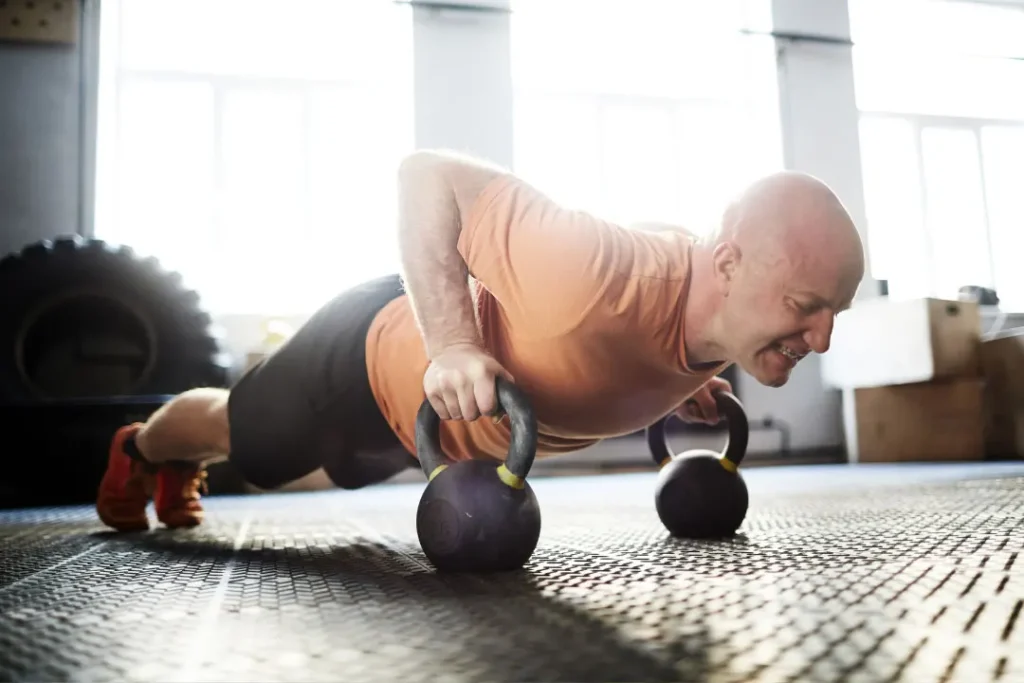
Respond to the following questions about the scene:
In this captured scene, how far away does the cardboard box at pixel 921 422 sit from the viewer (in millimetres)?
3562

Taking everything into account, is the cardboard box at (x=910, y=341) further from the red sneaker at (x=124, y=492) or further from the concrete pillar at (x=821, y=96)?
the red sneaker at (x=124, y=492)

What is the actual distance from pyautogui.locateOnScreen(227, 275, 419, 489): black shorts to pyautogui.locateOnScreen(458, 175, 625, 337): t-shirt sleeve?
37 centimetres

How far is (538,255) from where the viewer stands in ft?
2.87

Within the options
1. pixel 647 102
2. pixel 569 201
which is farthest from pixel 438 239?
pixel 647 102

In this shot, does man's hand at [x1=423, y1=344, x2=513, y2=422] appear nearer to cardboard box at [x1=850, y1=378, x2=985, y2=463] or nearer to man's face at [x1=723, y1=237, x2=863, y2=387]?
man's face at [x1=723, y1=237, x2=863, y2=387]

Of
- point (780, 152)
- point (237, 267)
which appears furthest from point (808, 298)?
point (780, 152)

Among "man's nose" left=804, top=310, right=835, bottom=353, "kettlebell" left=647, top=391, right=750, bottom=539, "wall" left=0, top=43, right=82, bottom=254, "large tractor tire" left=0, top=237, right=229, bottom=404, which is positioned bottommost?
"kettlebell" left=647, top=391, right=750, bottom=539

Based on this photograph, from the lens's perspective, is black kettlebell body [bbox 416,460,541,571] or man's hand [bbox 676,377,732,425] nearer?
black kettlebell body [bbox 416,460,541,571]

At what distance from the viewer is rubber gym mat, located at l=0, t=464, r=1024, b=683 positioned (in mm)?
482

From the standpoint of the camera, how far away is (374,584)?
799mm

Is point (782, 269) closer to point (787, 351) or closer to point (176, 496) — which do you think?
point (787, 351)

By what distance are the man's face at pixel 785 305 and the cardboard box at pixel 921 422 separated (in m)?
3.20

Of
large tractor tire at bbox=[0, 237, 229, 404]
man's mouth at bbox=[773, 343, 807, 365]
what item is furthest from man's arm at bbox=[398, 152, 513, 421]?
large tractor tire at bbox=[0, 237, 229, 404]

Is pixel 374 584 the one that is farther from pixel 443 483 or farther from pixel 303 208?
pixel 303 208
